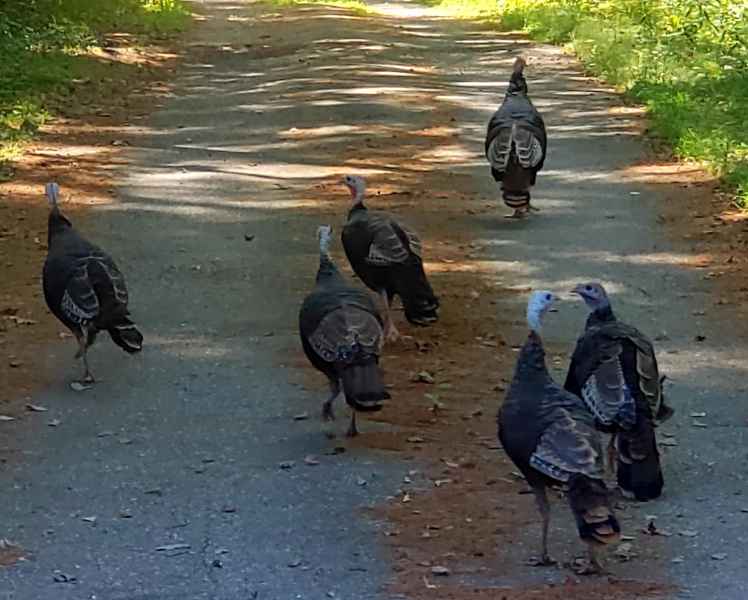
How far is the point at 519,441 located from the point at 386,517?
99 centimetres

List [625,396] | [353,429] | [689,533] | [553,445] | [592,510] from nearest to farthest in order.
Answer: [592,510] → [553,445] → [689,533] → [625,396] → [353,429]

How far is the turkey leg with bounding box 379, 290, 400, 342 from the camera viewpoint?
31.2 ft

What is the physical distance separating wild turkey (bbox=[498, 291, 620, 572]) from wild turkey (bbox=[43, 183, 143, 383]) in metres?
2.97

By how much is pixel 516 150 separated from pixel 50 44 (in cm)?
1219

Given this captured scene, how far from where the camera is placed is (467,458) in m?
7.59

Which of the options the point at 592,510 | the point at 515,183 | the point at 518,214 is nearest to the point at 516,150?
the point at 515,183

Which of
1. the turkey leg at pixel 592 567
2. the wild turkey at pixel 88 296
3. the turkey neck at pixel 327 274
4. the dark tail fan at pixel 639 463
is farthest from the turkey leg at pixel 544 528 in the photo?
the wild turkey at pixel 88 296

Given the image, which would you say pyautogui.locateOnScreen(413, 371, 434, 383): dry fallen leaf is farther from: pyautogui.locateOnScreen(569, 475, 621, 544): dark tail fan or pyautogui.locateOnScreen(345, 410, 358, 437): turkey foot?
pyautogui.locateOnScreen(569, 475, 621, 544): dark tail fan

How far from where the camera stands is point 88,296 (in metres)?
8.59

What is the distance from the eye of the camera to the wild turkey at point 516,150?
40.4ft

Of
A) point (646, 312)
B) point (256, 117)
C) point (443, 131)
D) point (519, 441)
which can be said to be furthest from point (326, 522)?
point (256, 117)

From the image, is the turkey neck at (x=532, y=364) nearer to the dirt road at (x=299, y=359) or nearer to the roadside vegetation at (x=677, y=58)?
the dirt road at (x=299, y=359)

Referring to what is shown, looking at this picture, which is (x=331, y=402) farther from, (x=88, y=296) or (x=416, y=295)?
(x=88, y=296)

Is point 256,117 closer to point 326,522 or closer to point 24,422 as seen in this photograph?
point 24,422
